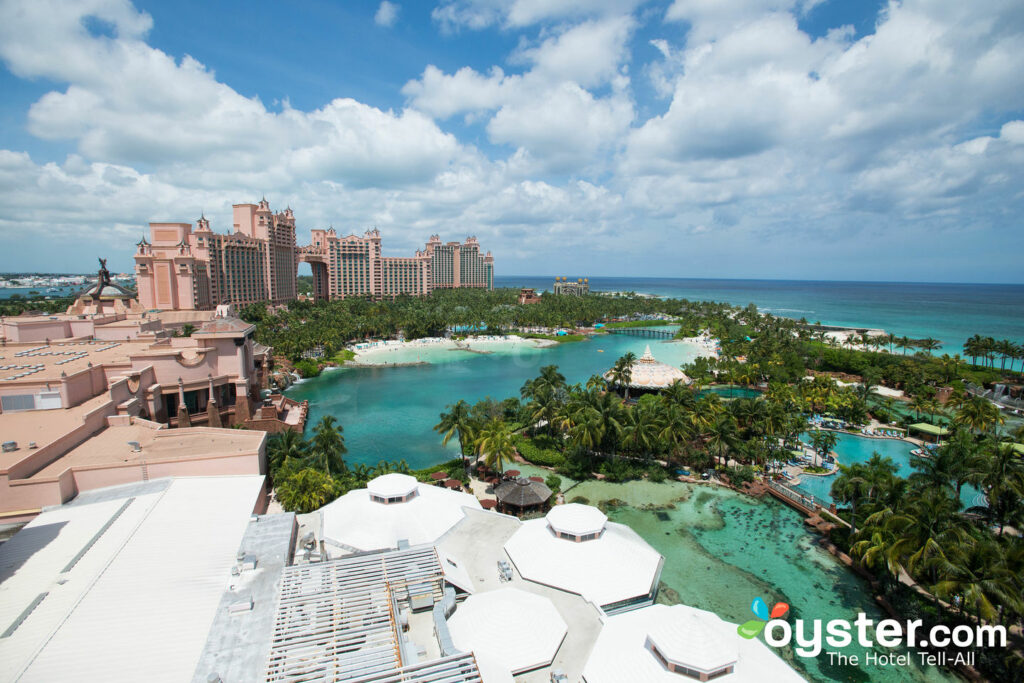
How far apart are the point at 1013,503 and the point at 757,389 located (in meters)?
38.6

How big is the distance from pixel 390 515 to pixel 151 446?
581 inches

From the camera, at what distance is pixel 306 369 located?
230ft

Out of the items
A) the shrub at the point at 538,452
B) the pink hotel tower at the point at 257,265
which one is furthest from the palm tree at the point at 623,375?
the pink hotel tower at the point at 257,265

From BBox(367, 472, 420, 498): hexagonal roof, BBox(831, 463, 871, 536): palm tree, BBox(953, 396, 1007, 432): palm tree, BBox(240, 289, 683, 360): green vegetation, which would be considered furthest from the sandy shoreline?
BBox(953, 396, 1007, 432): palm tree

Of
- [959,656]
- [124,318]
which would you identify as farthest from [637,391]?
[124,318]

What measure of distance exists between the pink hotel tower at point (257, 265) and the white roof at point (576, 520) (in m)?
79.2

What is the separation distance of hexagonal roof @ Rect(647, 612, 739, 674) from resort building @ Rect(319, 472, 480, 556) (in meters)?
10.4

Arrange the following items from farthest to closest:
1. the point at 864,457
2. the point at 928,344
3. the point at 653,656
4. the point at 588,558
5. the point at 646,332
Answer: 1. the point at 646,332
2. the point at 928,344
3. the point at 864,457
4. the point at 588,558
5. the point at 653,656

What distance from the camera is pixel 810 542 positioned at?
82.5 ft

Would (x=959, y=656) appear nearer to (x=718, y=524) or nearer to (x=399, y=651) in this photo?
(x=718, y=524)

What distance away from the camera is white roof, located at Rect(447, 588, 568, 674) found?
47.4ft

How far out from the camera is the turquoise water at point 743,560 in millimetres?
19516

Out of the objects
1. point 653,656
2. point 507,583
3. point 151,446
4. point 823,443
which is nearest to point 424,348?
point 151,446

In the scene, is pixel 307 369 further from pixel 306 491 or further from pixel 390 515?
pixel 390 515
